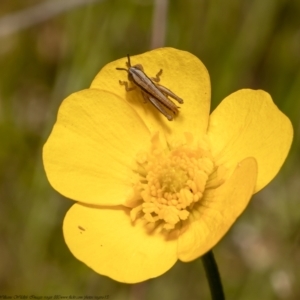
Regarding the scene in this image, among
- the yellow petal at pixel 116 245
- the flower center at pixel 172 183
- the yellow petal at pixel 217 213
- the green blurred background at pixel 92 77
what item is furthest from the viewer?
the green blurred background at pixel 92 77

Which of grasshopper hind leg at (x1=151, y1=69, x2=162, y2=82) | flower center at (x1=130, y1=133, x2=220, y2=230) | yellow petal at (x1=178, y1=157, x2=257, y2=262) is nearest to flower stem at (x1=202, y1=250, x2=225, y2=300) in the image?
yellow petal at (x1=178, y1=157, x2=257, y2=262)

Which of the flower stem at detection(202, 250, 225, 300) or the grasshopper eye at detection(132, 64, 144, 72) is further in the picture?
the grasshopper eye at detection(132, 64, 144, 72)

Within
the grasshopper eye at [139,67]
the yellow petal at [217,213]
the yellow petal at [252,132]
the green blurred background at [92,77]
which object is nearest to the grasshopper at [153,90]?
A: the grasshopper eye at [139,67]

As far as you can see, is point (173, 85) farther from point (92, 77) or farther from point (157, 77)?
point (92, 77)

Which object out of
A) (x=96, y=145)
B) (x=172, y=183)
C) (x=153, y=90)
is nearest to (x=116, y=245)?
(x=172, y=183)

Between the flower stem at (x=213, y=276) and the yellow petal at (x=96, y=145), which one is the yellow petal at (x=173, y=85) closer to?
the yellow petal at (x=96, y=145)

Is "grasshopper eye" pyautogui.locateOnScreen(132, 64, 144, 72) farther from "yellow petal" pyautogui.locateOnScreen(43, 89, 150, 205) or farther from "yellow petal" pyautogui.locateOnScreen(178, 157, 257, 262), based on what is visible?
"yellow petal" pyautogui.locateOnScreen(178, 157, 257, 262)

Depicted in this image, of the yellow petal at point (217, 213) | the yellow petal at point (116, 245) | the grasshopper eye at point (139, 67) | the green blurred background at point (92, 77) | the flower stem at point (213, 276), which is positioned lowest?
the green blurred background at point (92, 77)
